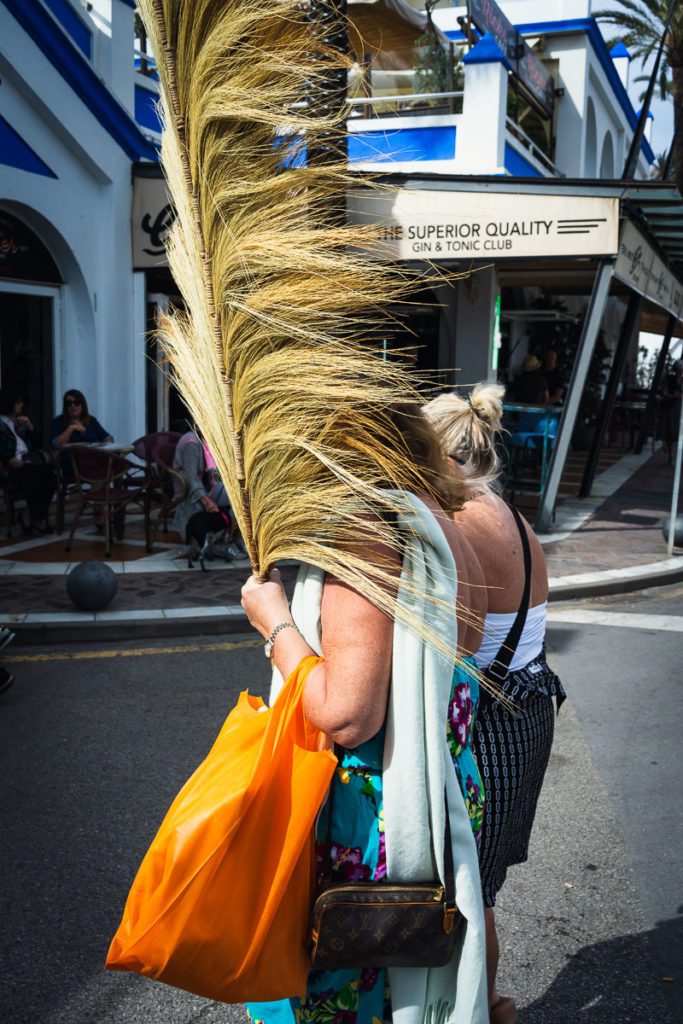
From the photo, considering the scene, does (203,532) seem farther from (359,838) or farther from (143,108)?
(143,108)

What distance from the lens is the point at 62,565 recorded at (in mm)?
8812

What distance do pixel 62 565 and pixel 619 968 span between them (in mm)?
6654

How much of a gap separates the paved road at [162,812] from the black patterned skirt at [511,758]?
0.82 meters

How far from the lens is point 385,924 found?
6.18ft

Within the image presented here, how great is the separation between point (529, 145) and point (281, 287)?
16.6 m

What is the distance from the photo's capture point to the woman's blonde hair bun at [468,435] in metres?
2.49

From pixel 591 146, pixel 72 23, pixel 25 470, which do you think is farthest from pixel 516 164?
pixel 25 470

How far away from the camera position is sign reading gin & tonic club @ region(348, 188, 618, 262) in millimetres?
10438

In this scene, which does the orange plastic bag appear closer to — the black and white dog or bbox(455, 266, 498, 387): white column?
the black and white dog

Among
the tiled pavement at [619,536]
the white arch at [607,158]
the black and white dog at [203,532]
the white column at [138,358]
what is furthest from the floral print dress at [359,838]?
the white arch at [607,158]

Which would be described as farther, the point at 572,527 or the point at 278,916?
the point at 572,527

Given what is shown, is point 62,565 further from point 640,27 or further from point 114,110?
point 640,27

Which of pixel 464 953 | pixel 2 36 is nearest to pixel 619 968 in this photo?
pixel 464 953

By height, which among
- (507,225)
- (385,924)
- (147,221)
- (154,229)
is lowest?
(385,924)
